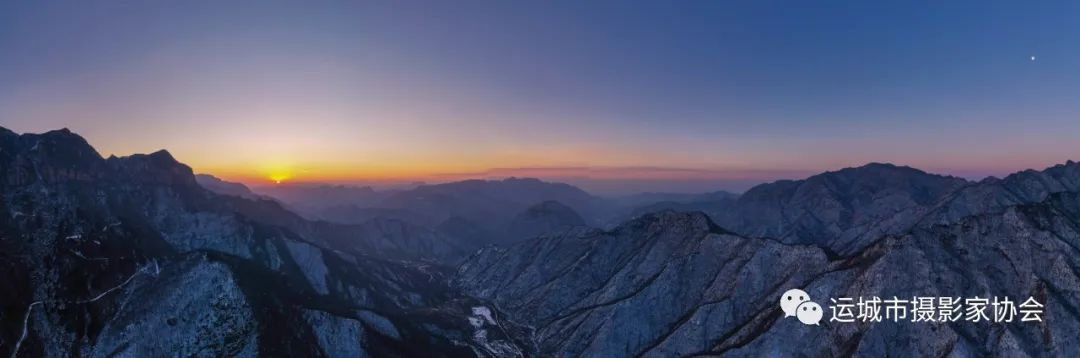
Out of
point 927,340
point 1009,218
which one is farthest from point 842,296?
point 1009,218

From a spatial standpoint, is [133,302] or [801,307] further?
[801,307]

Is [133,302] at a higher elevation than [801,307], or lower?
higher

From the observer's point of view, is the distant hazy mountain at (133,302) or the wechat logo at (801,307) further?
the wechat logo at (801,307)

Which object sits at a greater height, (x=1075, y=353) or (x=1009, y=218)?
(x=1009, y=218)

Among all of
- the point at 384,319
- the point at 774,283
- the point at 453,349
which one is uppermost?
the point at 774,283

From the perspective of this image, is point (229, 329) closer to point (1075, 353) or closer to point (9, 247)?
point (9, 247)

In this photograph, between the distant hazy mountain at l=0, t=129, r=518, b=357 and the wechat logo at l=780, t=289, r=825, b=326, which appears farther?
the wechat logo at l=780, t=289, r=825, b=326

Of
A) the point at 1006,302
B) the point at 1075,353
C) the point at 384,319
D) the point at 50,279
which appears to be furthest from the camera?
the point at 384,319

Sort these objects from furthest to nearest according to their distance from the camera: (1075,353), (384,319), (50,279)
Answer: (384,319) < (50,279) < (1075,353)
